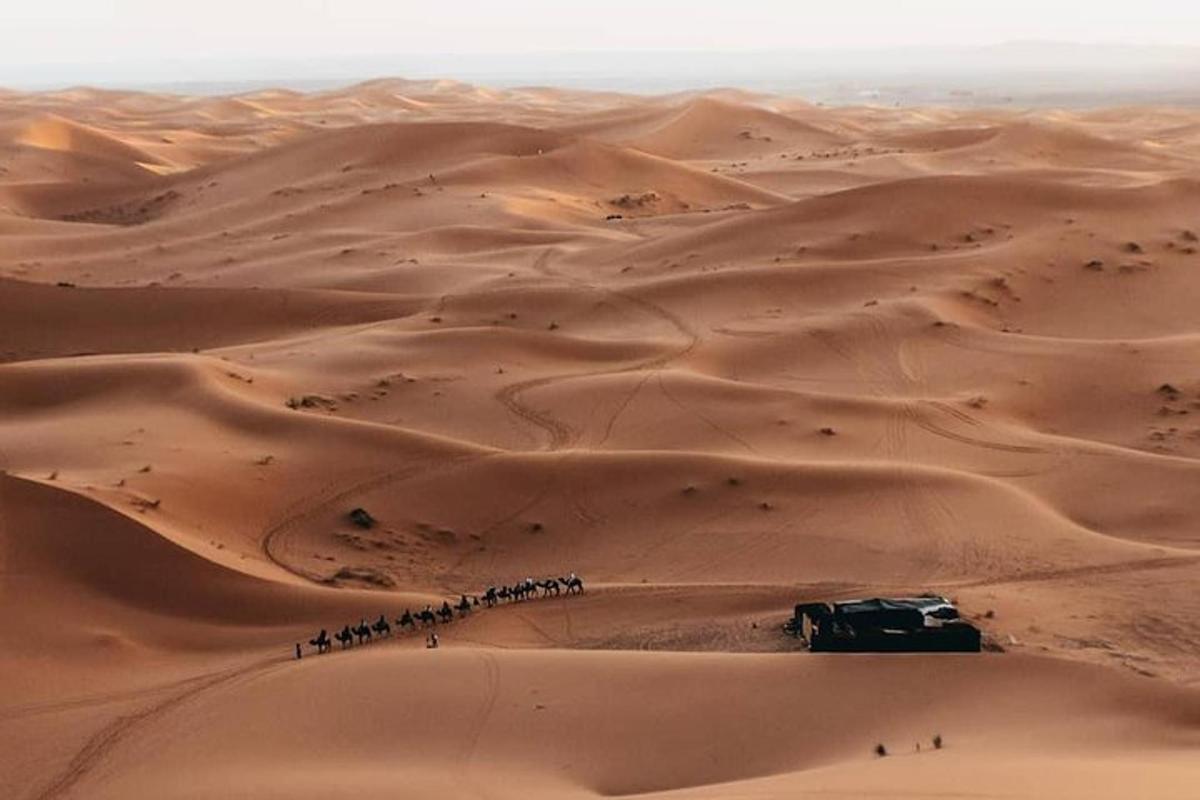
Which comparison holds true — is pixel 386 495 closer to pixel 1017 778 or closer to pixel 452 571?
pixel 452 571

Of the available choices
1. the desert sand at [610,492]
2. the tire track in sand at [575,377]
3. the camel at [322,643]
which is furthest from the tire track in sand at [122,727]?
the tire track in sand at [575,377]

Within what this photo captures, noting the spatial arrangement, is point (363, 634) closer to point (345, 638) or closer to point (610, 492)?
point (345, 638)

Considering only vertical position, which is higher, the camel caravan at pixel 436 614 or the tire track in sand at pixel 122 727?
the tire track in sand at pixel 122 727

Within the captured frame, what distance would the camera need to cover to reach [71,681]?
10711 mm

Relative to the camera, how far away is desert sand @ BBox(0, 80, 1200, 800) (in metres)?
9.43

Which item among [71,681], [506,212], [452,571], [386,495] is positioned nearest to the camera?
[71,681]

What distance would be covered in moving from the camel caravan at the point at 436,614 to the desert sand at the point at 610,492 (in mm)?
223

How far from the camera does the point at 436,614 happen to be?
12273 millimetres

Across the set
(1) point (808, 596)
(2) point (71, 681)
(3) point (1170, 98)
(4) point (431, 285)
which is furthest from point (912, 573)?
(3) point (1170, 98)

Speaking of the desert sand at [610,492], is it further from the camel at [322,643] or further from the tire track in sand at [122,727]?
the camel at [322,643]

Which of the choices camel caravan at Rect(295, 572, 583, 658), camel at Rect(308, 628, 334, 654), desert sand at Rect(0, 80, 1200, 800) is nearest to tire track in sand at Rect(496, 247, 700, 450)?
desert sand at Rect(0, 80, 1200, 800)

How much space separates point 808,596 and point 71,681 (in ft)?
19.1

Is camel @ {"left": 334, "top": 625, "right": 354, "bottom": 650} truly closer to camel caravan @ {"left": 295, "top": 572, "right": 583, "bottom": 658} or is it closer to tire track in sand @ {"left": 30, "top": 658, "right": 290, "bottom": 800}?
camel caravan @ {"left": 295, "top": 572, "right": 583, "bottom": 658}

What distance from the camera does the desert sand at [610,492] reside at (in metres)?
9.43
